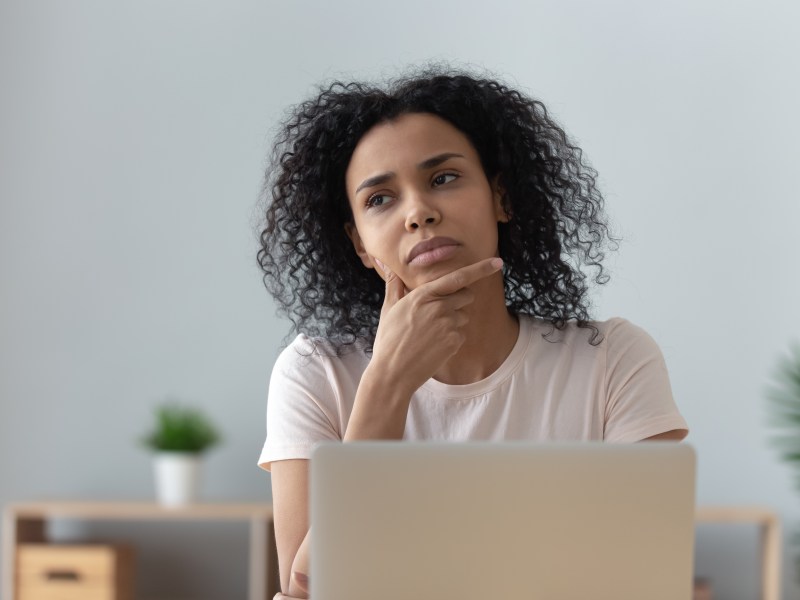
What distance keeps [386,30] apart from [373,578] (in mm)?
3428

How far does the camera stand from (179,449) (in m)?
3.84

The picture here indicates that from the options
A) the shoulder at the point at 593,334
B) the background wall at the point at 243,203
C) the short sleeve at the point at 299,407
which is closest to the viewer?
the short sleeve at the point at 299,407

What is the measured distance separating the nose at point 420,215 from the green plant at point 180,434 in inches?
94.2

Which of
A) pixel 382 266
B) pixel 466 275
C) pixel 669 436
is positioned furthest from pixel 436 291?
pixel 669 436

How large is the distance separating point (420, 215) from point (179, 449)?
2.43m

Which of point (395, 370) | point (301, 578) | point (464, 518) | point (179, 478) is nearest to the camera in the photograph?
point (464, 518)

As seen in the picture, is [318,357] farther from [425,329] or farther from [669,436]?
[669,436]

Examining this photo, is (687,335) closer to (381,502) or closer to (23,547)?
(23,547)

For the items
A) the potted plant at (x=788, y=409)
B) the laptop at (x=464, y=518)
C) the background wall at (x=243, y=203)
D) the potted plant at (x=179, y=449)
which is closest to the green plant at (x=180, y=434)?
the potted plant at (x=179, y=449)

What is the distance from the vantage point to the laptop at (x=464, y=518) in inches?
38.7

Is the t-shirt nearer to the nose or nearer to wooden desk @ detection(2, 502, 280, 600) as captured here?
the nose

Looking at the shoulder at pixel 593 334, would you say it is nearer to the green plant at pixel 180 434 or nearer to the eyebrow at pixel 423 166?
the eyebrow at pixel 423 166

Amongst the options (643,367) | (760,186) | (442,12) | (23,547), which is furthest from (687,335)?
(23,547)

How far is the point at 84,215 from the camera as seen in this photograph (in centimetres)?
417
